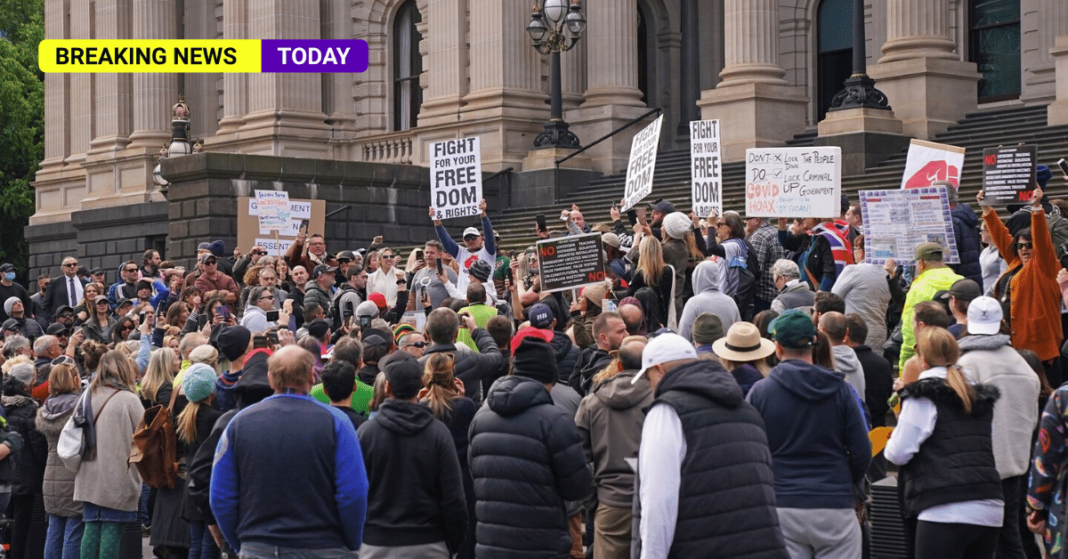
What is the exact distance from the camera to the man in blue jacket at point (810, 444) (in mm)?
8062

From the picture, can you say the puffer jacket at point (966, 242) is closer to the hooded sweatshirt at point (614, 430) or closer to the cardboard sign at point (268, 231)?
the hooded sweatshirt at point (614, 430)

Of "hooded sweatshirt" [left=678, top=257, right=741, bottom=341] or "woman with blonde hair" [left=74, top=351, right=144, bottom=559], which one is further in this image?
"hooded sweatshirt" [left=678, top=257, right=741, bottom=341]

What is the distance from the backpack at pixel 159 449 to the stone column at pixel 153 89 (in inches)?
1135

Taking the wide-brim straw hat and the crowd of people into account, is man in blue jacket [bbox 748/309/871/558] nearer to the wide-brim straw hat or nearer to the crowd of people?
the crowd of people

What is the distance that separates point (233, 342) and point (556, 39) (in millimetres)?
16695

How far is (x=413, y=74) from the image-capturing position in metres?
36.8

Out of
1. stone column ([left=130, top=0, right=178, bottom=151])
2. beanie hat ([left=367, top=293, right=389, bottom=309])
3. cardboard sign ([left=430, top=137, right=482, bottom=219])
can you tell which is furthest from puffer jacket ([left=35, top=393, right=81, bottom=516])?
stone column ([left=130, top=0, right=178, bottom=151])

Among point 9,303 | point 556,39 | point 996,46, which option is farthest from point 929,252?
point 996,46

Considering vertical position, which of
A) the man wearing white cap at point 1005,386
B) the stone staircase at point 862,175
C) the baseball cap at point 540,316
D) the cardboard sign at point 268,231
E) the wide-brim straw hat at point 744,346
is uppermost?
the stone staircase at point 862,175

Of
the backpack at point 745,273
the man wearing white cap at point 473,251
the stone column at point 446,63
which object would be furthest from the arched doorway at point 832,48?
the backpack at point 745,273

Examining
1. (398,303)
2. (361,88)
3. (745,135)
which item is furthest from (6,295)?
(361,88)

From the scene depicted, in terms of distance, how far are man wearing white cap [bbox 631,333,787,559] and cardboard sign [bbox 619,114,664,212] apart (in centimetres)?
1001

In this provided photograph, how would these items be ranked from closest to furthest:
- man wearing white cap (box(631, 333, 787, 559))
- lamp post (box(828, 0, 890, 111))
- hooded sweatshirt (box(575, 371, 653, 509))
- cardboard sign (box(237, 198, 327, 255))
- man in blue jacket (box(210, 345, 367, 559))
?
man wearing white cap (box(631, 333, 787, 559)) < man in blue jacket (box(210, 345, 367, 559)) < hooded sweatshirt (box(575, 371, 653, 509)) < lamp post (box(828, 0, 890, 111)) < cardboard sign (box(237, 198, 327, 255))

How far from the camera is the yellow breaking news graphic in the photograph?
36312mm
